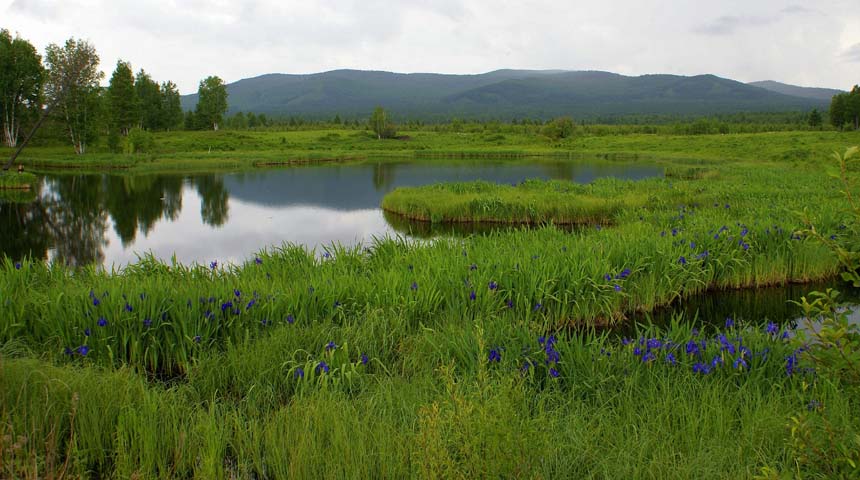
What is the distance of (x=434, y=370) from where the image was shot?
169 inches

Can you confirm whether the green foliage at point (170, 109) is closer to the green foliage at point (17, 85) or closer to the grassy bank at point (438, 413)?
the green foliage at point (17, 85)

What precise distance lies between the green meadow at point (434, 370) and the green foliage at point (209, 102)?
85.7 m

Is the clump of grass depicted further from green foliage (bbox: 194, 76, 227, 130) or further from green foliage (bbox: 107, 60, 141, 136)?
green foliage (bbox: 194, 76, 227, 130)

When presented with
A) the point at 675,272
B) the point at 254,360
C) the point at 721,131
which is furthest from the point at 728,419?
the point at 721,131

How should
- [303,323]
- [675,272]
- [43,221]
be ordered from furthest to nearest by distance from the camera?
[43,221], [675,272], [303,323]

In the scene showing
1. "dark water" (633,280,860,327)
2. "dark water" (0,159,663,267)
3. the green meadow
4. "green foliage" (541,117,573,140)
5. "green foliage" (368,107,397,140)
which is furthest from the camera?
"green foliage" (368,107,397,140)

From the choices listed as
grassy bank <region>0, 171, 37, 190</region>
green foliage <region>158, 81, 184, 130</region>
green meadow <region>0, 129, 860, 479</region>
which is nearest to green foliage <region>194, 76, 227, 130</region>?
green foliage <region>158, 81, 184, 130</region>

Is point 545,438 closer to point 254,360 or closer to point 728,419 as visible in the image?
point 728,419

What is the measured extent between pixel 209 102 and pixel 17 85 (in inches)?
1351

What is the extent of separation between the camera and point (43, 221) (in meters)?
21.1

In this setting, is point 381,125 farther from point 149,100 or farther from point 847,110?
point 847,110

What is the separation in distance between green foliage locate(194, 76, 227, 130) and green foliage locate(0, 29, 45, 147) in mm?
30307

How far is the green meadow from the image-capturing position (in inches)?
137

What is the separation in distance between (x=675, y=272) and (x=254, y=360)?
7.67m
